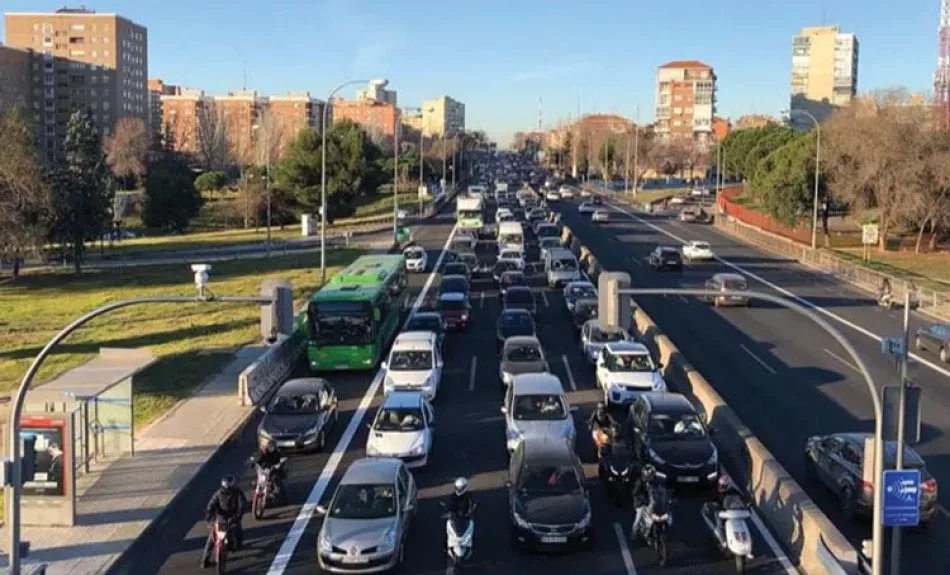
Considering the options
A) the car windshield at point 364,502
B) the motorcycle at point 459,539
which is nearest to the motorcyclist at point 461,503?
the motorcycle at point 459,539

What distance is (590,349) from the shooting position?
29953 millimetres

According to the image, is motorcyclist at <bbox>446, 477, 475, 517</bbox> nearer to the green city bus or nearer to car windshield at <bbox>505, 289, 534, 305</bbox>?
the green city bus

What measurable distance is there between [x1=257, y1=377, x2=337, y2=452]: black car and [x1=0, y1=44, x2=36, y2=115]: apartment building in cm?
12562

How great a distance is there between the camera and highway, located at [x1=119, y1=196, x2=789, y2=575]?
50.5ft

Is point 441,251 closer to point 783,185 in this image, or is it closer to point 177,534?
point 783,185

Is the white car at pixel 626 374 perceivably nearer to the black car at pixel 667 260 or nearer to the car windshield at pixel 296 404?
the car windshield at pixel 296 404

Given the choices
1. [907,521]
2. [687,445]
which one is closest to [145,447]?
[687,445]

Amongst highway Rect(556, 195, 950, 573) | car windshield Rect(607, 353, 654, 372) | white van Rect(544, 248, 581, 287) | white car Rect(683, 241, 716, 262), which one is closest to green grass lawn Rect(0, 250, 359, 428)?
white van Rect(544, 248, 581, 287)

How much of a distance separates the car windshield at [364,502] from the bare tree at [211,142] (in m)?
154

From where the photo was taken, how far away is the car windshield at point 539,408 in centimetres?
2109

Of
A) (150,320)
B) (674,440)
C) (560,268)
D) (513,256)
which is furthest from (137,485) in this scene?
(513,256)

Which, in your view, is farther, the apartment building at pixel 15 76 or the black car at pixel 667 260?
the apartment building at pixel 15 76

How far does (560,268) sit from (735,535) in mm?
33187

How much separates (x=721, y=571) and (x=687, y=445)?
4.21 meters
